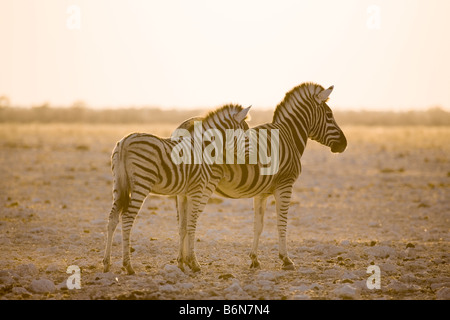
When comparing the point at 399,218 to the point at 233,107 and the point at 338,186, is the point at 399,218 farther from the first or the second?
the point at 233,107

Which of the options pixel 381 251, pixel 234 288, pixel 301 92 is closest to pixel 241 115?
pixel 301 92

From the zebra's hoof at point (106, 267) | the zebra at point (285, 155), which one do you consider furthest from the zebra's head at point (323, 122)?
the zebra's hoof at point (106, 267)

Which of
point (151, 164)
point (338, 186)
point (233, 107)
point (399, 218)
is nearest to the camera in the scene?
point (151, 164)

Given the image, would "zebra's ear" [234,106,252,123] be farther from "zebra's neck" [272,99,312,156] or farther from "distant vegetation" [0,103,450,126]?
"distant vegetation" [0,103,450,126]

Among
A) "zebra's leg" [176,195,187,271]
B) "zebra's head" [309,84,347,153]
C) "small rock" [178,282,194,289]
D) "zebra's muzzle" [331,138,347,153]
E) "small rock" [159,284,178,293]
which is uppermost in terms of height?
"zebra's head" [309,84,347,153]

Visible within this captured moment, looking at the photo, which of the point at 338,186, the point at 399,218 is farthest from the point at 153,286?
the point at 338,186

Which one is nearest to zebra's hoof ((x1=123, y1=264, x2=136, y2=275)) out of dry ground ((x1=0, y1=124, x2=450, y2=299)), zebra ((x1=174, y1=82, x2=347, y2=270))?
dry ground ((x1=0, y1=124, x2=450, y2=299))

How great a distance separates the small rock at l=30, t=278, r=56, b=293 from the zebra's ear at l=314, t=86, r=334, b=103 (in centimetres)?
509

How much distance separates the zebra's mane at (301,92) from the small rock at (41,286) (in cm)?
446

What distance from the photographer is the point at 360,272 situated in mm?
8672

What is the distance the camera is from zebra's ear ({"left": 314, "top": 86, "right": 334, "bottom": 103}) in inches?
384

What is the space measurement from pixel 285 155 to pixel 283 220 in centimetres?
103

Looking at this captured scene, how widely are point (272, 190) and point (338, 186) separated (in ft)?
28.3

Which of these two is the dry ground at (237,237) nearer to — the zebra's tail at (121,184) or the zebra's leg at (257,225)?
the zebra's leg at (257,225)
